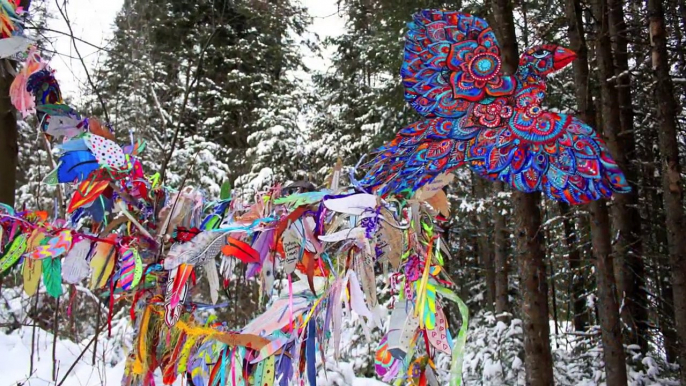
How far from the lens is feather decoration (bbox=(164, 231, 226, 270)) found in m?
1.36

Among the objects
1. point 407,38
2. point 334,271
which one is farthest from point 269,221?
point 407,38

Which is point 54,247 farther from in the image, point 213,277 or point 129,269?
point 213,277

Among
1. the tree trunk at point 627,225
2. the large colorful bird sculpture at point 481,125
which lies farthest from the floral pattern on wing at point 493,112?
the tree trunk at point 627,225

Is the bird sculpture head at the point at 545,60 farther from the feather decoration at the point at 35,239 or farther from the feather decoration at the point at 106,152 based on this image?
the feather decoration at the point at 35,239

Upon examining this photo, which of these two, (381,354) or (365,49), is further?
(365,49)

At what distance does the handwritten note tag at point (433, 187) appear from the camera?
1262mm

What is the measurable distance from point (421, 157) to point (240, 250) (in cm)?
55

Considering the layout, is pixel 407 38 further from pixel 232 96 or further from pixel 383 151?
pixel 232 96

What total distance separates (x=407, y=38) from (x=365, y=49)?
7.75 meters

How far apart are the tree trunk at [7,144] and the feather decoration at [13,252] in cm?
118

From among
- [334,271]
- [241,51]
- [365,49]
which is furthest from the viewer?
[241,51]

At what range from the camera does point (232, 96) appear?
9469 millimetres

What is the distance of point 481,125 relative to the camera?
48.7 inches

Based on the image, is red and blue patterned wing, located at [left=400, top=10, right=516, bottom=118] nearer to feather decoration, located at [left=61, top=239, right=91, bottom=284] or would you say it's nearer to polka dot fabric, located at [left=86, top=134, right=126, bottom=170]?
polka dot fabric, located at [left=86, top=134, right=126, bottom=170]
